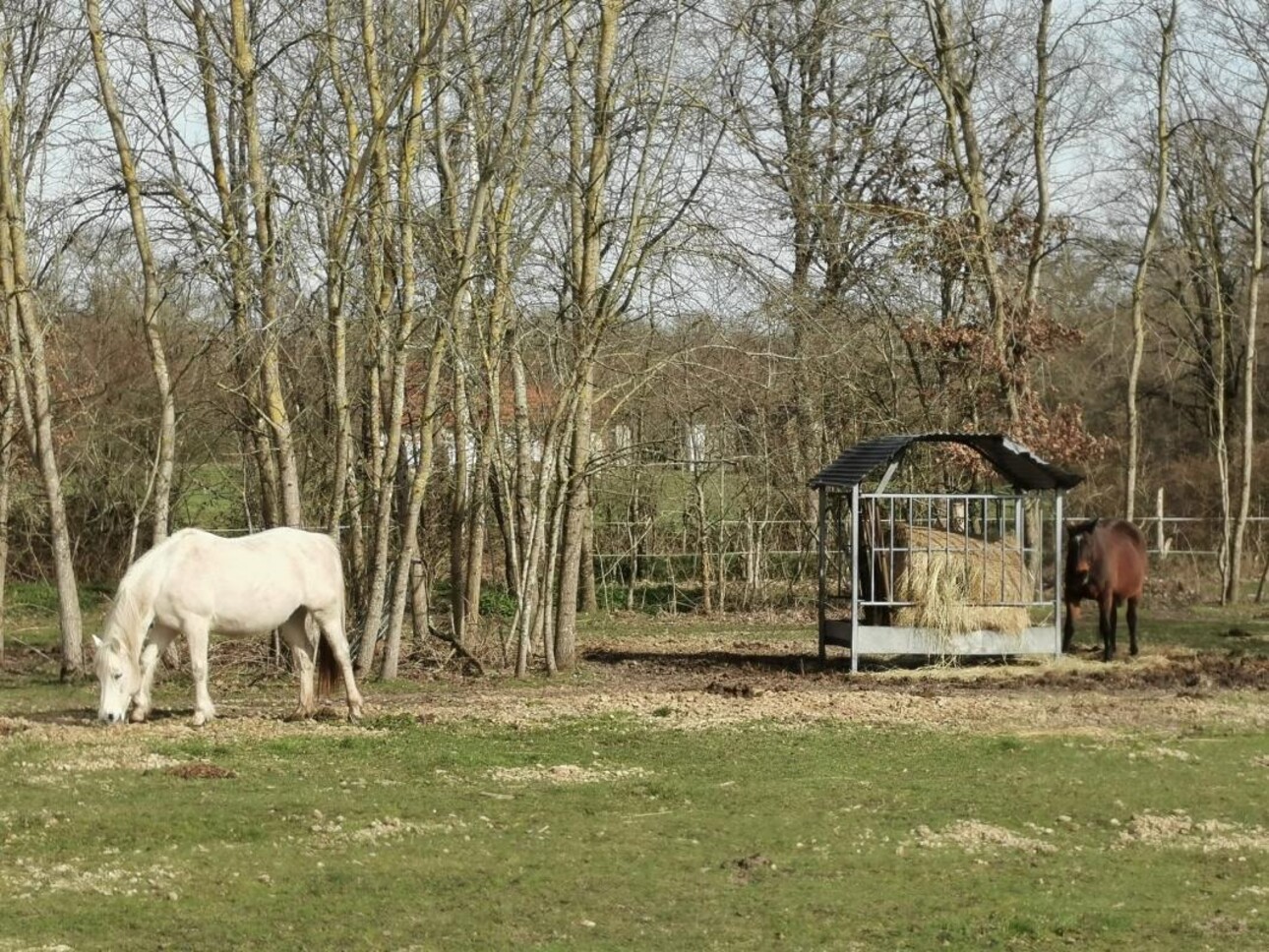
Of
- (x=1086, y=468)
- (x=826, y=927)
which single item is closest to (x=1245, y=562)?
(x=1086, y=468)

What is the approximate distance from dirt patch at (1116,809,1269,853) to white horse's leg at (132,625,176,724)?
7006 mm

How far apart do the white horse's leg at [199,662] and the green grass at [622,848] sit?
2.58ft

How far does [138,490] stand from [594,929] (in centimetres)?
2165

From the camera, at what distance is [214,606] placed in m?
12.6

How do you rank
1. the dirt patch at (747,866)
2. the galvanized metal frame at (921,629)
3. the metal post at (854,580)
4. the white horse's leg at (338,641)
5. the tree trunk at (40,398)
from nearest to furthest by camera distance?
the dirt patch at (747,866) → the white horse's leg at (338,641) → the tree trunk at (40,398) → the metal post at (854,580) → the galvanized metal frame at (921,629)

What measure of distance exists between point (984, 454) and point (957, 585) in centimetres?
176

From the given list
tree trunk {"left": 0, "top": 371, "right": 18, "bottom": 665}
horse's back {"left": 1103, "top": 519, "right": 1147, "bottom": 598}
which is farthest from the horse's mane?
horse's back {"left": 1103, "top": 519, "right": 1147, "bottom": 598}

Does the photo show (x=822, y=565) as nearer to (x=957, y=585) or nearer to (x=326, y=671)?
(x=957, y=585)

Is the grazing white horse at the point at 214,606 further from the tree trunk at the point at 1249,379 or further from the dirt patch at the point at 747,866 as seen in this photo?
the tree trunk at the point at 1249,379

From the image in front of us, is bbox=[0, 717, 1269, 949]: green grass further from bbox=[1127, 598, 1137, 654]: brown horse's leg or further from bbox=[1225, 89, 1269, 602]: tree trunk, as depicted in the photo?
bbox=[1225, 89, 1269, 602]: tree trunk

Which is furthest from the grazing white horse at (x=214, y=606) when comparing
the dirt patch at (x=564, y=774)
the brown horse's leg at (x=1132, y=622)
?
the brown horse's leg at (x=1132, y=622)

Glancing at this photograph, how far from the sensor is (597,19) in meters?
17.8

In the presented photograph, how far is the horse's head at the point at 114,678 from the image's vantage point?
1224 cm

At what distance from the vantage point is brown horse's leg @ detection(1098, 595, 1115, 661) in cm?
1817
